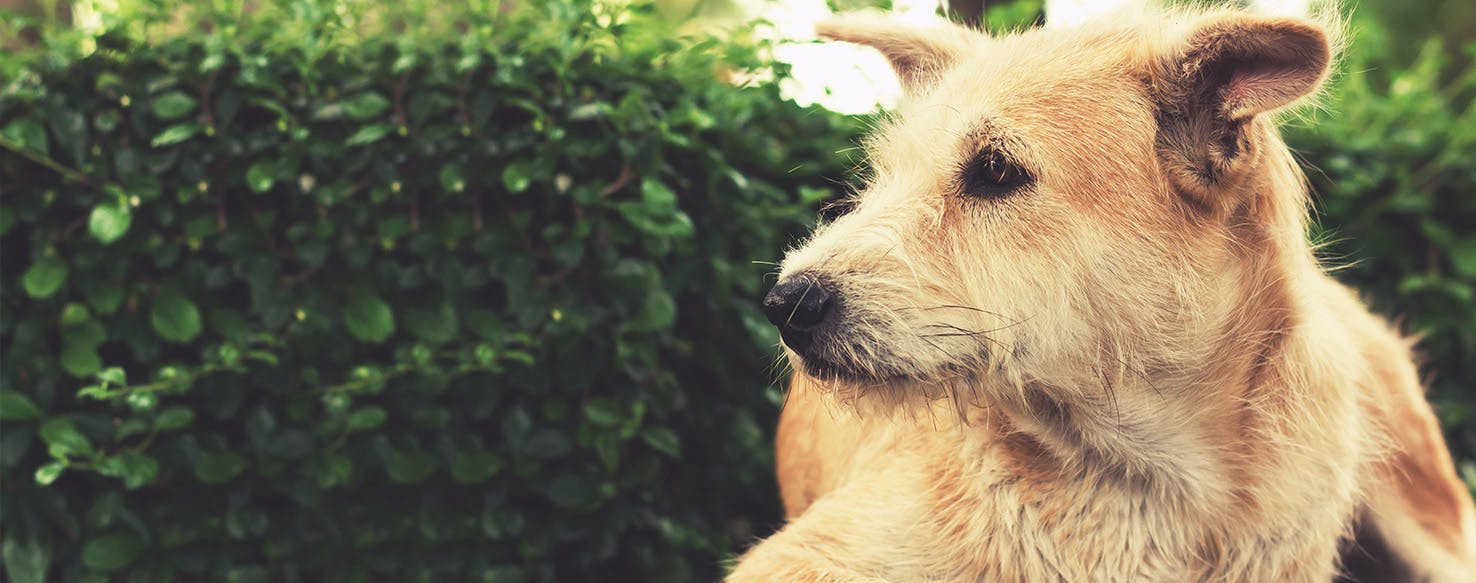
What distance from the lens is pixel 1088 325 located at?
2.35 meters

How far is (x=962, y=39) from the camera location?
2.94 meters

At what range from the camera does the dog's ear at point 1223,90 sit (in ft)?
7.24

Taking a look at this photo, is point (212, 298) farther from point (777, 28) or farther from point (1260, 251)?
point (1260, 251)

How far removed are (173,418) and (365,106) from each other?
1.02 meters

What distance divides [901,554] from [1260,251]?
1021 mm

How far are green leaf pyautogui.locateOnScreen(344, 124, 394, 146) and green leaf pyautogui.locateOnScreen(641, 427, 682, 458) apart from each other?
1.20 metres

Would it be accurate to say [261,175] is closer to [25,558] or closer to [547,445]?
[547,445]

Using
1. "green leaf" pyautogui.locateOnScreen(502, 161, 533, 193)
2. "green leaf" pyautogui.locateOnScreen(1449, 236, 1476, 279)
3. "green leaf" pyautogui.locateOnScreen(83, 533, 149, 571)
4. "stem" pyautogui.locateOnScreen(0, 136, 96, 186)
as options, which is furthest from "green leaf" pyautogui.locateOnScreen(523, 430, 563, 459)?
"green leaf" pyautogui.locateOnScreen(1449, 236, 1476, 279)

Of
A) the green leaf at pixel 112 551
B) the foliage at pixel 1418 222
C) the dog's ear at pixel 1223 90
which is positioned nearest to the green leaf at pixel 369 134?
the green leaf at pixel 112 551

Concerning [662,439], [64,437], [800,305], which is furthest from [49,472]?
[800,305]

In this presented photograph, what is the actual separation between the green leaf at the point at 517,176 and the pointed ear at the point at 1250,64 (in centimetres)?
180

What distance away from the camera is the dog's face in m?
2.28

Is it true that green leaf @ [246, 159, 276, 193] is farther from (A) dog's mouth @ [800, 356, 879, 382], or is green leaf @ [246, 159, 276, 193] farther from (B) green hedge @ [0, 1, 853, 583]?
(A) dog's mouth @ [800, 356, 879, 382]

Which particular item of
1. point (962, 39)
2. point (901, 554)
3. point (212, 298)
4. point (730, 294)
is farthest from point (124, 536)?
point (962, 39)
